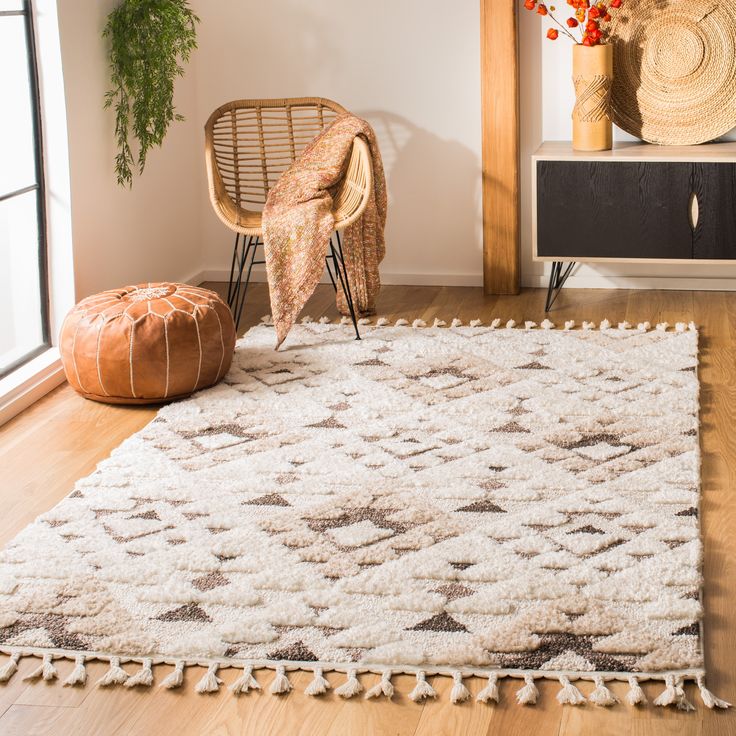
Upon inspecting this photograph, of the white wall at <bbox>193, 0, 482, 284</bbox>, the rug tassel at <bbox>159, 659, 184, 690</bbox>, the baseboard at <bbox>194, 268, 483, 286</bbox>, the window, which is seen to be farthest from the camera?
the baseboard at <bbox>194, 268, 483, 286</bbox>

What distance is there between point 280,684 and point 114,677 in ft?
0.94

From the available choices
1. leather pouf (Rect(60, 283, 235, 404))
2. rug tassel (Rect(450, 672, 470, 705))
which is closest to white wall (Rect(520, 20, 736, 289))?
leather pouf (Rect(60, 283, 235, 404))

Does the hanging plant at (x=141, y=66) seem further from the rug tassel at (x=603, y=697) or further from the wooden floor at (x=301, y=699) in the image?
the rug tassel at (x=603, y=697)

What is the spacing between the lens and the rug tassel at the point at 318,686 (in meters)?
1.87

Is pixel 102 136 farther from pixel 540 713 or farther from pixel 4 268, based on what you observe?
pixel 540 713

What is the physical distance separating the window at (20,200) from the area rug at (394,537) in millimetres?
686

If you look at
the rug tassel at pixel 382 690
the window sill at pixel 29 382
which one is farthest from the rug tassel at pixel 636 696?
the window sill at pixel 29 382

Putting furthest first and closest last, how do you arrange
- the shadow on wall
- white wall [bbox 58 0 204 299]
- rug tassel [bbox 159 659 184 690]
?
the shadow on wall
white wall [bbox 58 0 204 299]
rug tassel [bbox 159 659 184 690]

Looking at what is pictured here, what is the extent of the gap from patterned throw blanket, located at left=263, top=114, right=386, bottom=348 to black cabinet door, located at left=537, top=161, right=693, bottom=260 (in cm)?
62

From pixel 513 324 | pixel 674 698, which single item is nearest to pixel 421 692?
pixel 674 698

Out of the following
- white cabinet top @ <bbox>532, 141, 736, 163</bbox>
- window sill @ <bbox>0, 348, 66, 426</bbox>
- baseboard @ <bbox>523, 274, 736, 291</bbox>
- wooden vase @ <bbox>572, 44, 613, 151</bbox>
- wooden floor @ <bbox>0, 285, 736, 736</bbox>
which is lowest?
wooden floor @ <bbox>0, 285, 736, 736</bbox>

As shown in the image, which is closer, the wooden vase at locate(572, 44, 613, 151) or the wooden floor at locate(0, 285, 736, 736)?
the wooden floor at locate(0, 285, 736, 736)

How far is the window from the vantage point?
3.43 metres

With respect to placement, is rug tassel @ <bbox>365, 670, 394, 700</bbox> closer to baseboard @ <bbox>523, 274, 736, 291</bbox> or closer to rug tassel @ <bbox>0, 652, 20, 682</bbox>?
rug tassel @ <bbox>0, 652, 20, 682</bbox>
